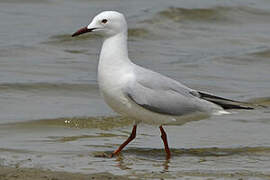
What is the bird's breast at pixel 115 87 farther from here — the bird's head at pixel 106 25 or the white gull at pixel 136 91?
the bird's head at pixel 106 25

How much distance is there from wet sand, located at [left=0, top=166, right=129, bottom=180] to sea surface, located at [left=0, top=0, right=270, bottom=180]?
0.31 m

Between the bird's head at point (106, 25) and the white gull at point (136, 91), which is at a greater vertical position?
the bird's head at point (106, 25)

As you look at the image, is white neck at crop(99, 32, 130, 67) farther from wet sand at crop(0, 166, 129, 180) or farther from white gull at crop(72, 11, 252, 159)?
wet sand at crop(0, 166, 129, 180)

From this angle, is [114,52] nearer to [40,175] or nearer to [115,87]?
[115,87]

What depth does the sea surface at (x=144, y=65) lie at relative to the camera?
7672 millimetres

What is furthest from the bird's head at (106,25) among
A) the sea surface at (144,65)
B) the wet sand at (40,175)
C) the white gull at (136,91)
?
the wet sand at (40,175)

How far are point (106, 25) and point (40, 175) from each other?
2.10 m

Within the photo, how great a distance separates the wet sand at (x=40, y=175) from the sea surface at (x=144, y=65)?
0.31m

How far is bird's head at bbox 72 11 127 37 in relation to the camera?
7914 millimetres

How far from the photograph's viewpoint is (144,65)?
13812 millimetres

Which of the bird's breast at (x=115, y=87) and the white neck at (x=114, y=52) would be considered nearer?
the bird's breast at (x=115, y=87)

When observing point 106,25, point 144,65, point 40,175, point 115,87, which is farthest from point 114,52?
point 144,65

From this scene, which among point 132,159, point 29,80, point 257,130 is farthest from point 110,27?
point 29,80

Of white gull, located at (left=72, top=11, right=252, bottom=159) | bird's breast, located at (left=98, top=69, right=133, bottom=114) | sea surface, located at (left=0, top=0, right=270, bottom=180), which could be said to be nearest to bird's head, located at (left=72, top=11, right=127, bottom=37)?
white gull, located at (left=72, top=11, right=252, bottom=159)
